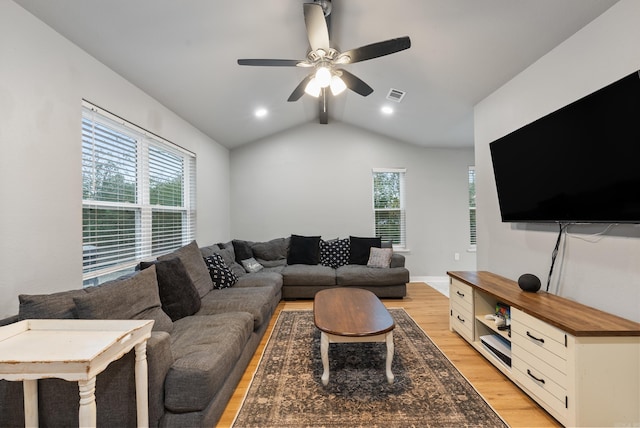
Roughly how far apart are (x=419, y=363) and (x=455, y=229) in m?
3.51

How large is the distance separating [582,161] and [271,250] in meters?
4.12

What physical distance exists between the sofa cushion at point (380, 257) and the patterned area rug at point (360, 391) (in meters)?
1.75

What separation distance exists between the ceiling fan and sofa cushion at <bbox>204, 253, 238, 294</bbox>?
2209 mm

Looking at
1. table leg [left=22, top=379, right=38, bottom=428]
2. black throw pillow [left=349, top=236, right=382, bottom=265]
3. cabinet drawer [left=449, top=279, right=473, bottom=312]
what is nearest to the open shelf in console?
cabinet drawer [left=449, top=279, right=473, bottom=312]

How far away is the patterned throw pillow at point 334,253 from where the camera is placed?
478cm

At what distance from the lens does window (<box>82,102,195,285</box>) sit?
2211mm

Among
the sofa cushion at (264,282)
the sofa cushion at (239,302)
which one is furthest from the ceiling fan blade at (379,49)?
the sofa cushion at (264,282)

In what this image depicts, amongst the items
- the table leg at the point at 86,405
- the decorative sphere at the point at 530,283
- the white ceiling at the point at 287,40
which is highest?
the white ceiling at the point at 287,40

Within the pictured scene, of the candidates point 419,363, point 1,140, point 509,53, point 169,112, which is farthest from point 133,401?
point 509,53

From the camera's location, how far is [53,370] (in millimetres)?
1081

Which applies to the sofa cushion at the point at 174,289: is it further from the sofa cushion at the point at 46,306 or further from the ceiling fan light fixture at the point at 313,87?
the ceiling fan light fixture at the point at 313,87

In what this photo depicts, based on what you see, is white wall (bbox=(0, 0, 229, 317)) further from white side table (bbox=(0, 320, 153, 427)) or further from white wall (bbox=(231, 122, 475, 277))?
white wall (bbox=(231, 122, 475, 277))

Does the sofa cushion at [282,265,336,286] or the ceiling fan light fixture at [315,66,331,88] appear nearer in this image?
the ceiling fan light fixture at [315,66,331,88]

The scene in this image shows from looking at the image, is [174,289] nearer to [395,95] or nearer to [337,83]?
[337,83]
